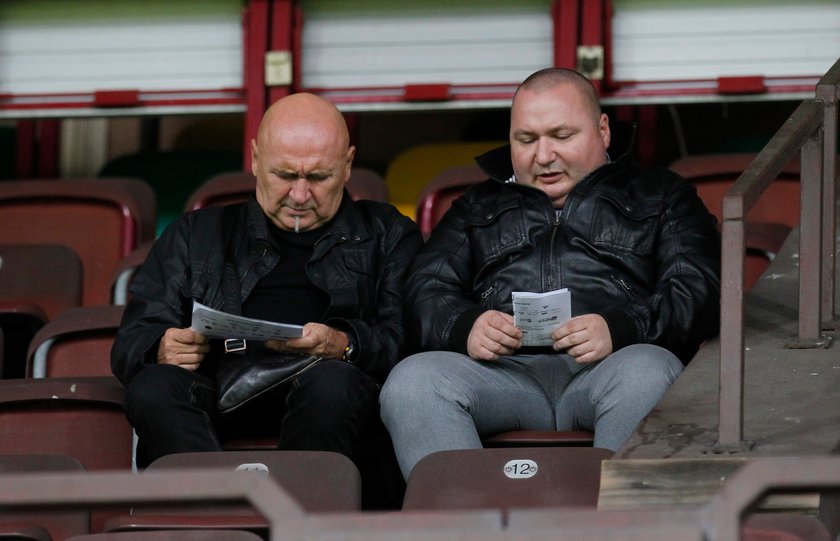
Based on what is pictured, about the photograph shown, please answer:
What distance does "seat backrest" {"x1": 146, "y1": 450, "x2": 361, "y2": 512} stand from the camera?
271 cm

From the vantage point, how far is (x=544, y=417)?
10.5 ft

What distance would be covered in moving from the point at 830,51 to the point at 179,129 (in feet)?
9.63

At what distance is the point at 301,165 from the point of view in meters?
3.61

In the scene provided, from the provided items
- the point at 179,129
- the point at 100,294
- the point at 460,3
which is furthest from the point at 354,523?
the point at 179,129

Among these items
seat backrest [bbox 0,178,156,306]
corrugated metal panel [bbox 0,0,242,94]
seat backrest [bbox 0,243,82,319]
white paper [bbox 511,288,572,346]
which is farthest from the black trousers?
corrugated metal panel [bbox 0,0,242,94]

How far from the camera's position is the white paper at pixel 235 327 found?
3.12 metres

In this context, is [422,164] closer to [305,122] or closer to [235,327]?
[305,122]

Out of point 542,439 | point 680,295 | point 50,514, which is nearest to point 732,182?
point 680,295

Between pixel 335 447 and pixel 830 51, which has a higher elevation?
pixel 830 51

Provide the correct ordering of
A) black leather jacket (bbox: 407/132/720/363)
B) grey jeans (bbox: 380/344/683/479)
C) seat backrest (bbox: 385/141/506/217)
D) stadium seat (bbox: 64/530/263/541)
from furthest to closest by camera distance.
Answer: seat backrest (bbox: 385/141/506/217) < black leather jacket (bbox: 407/132/720/363) < grey jeans (bbox: 380/344/683/479) < stadium seat (bbox: 64/530/263/541)

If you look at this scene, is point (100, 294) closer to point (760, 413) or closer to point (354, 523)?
point (760, 413)

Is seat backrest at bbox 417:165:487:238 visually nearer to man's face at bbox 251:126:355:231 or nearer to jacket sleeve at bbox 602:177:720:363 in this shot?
man's face at bbox 251:126:355:231

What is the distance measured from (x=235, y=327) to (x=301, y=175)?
1.90 feet

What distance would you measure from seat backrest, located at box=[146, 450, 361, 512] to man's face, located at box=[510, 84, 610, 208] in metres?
0.98
